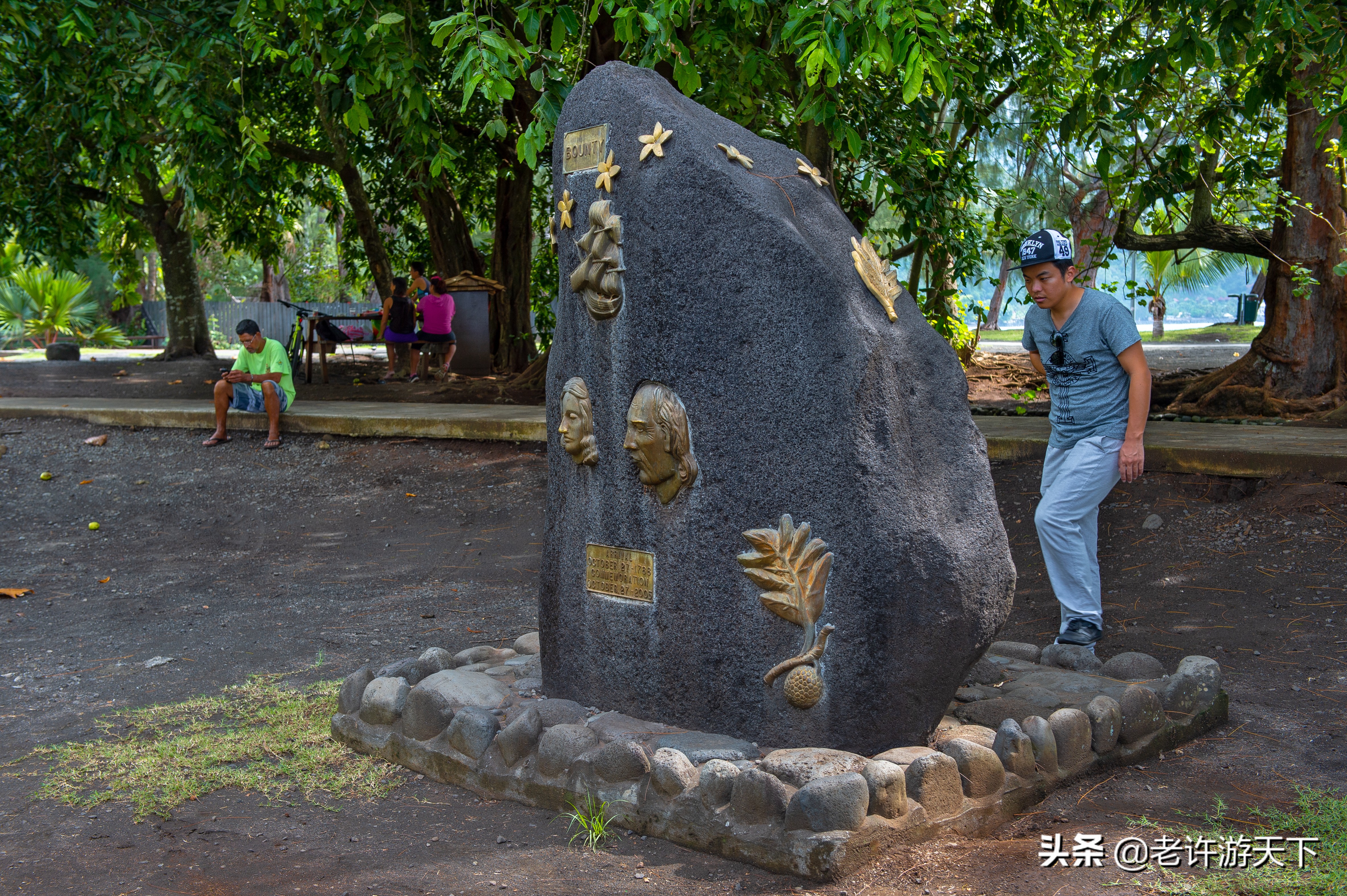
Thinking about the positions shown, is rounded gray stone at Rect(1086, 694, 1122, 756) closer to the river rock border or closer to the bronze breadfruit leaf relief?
the river rock border

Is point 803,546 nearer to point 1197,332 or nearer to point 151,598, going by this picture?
point 151,598

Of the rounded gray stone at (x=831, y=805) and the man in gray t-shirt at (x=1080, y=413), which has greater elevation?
the man in gray t-shirt at (x=1080, y=413)

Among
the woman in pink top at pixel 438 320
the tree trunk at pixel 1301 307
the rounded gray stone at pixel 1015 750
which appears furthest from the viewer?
the woman in pink top at pixel 438 320

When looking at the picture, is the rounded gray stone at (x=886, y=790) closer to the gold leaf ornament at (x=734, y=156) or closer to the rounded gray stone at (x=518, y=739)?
the rounded gray stone at (x=518, y=739)

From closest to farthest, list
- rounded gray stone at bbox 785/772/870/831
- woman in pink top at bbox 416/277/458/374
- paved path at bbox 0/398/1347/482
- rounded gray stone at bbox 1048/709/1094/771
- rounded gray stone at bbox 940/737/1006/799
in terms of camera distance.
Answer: rounded gray stone at bbox 785/772/870/831, rounded gray stone at bbox 940/737/1006/799, rounded gray stone at bbox 1048/709/1094/771, paved path at bbox 0/398/1347/482, woman in pink top at bbox 416/277/458/374

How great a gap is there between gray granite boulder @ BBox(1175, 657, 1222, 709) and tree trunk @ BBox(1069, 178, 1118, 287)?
6.04ft

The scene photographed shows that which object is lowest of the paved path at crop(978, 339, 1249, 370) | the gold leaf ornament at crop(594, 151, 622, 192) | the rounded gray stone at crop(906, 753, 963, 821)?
the rounded gray stone at crop(906, 753, 963, 821)

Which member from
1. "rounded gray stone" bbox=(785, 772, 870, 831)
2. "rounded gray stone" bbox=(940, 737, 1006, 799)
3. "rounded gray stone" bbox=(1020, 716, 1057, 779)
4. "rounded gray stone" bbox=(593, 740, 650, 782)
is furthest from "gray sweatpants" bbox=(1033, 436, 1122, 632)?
"rounded gray stone" bbox=(593, 740, 650, 782)

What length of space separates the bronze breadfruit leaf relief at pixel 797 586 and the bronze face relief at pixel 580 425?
70cm

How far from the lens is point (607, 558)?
364cm

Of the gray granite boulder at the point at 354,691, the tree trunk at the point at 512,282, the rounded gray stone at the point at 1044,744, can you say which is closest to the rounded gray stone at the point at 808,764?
the rounded gray stone at the point at 1044,744

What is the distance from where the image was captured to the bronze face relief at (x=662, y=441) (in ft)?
11.1

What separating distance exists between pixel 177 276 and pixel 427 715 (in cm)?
1401

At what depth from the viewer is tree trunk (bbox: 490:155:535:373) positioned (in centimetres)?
1284
